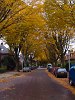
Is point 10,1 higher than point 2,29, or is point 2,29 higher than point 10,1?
point 10,1

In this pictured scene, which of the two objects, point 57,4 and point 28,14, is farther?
point 28,14

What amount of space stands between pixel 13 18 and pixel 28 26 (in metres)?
2.34

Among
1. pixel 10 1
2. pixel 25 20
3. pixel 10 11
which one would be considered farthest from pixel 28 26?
pixel 10 1

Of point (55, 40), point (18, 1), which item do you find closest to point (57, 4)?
point (18, 1)

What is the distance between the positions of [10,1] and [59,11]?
175 inches

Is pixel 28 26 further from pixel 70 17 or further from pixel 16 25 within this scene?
pixel 70 17

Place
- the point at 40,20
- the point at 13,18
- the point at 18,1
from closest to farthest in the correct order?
the point at 18,1 → the point at 13,18 → the point at 40,20

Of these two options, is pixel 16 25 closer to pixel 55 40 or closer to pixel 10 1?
pixel 10 1

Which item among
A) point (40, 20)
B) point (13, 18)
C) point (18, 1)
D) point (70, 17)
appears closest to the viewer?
point (70, 17)

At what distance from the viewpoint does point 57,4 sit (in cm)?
2523

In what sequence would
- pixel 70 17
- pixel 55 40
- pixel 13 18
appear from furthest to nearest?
pixel 55 40 < pixel 13 18 < pixel 70 17

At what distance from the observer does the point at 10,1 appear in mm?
26047

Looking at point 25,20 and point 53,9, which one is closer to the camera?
point 53,9

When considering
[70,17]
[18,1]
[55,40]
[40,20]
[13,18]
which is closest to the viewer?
[70,17]
